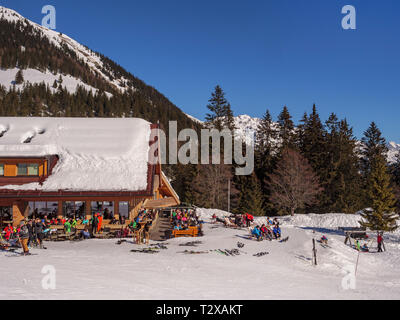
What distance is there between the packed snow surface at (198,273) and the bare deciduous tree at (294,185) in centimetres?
1957

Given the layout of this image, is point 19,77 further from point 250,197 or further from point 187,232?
point 187,232

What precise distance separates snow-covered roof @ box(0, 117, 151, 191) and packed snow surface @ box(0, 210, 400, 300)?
4263 millimetres

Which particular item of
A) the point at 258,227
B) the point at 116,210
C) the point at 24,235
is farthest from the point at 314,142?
the point at 24,235

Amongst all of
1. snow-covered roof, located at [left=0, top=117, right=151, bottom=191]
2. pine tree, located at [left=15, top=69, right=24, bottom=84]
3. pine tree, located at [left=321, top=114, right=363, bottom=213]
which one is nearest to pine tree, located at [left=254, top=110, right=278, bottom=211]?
pine tree, located at [left=321, top=114, right=363, bottom=213]

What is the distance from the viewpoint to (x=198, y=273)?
1110cm

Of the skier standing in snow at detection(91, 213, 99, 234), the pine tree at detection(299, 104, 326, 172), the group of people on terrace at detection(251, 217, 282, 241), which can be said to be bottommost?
the group of people on terrace at detection(251, 217, 282, 241)

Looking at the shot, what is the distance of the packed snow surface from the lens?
8.55 m

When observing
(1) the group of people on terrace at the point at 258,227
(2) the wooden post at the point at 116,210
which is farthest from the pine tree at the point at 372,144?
(2) the wooden post at the point at 116,210

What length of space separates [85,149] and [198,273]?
14168mm

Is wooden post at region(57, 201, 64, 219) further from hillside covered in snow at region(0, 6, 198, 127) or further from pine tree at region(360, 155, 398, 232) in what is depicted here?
hillside covered in snow at region(0, 6, 198, 127)

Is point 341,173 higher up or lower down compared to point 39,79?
lower down
